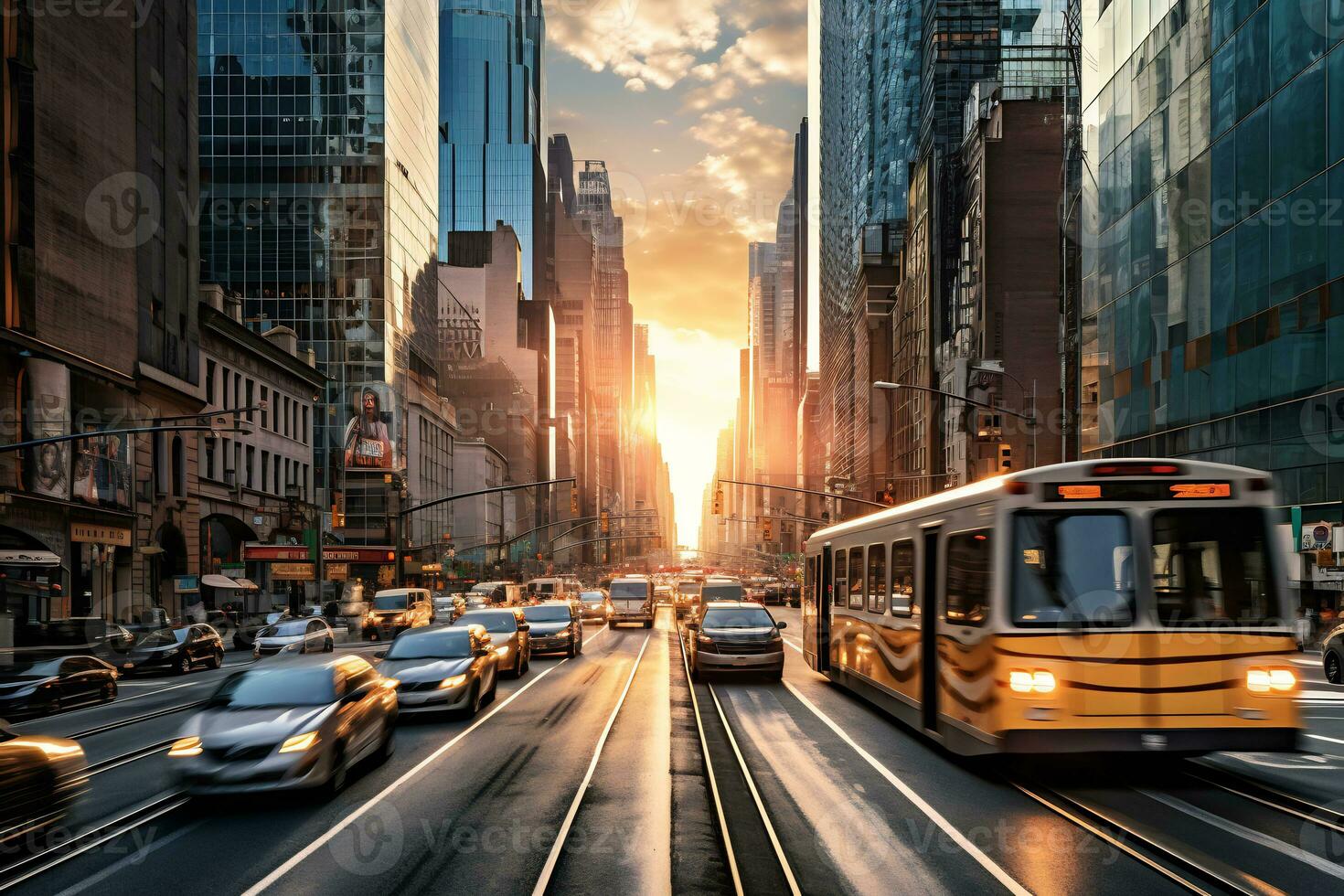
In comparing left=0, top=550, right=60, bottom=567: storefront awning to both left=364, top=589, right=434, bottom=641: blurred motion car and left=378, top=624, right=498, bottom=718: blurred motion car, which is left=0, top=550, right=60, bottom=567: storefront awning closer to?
left=364, top=589, right=434, bottom=641: blurred motion car

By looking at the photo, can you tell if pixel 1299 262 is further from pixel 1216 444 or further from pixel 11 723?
pixel 11 723

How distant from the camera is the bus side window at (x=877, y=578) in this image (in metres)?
16.0

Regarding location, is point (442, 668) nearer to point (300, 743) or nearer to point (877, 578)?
point (300, 743)

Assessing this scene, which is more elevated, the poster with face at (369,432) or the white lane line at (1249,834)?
the poster with face at (369,432)

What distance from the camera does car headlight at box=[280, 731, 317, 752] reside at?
11.0 metres

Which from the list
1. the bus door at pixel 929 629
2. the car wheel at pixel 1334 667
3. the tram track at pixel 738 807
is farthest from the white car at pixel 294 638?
the car wheel at pixel 1334 667

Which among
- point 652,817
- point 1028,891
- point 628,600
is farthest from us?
point 628,600

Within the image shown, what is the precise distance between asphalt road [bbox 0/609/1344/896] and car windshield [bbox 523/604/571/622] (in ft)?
52.8

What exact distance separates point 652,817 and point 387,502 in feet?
250

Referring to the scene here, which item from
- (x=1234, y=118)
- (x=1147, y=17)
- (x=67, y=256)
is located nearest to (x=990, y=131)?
(x=1147, y=17)

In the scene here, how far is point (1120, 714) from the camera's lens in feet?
34.9

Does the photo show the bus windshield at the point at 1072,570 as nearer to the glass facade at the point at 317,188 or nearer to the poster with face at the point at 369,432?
the poster with face at the point at 369,432

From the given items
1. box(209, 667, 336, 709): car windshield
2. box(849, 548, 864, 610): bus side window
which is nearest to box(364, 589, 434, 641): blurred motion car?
box(849, 548, 864, 610): bus side window

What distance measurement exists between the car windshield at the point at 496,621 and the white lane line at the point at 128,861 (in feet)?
49.8
